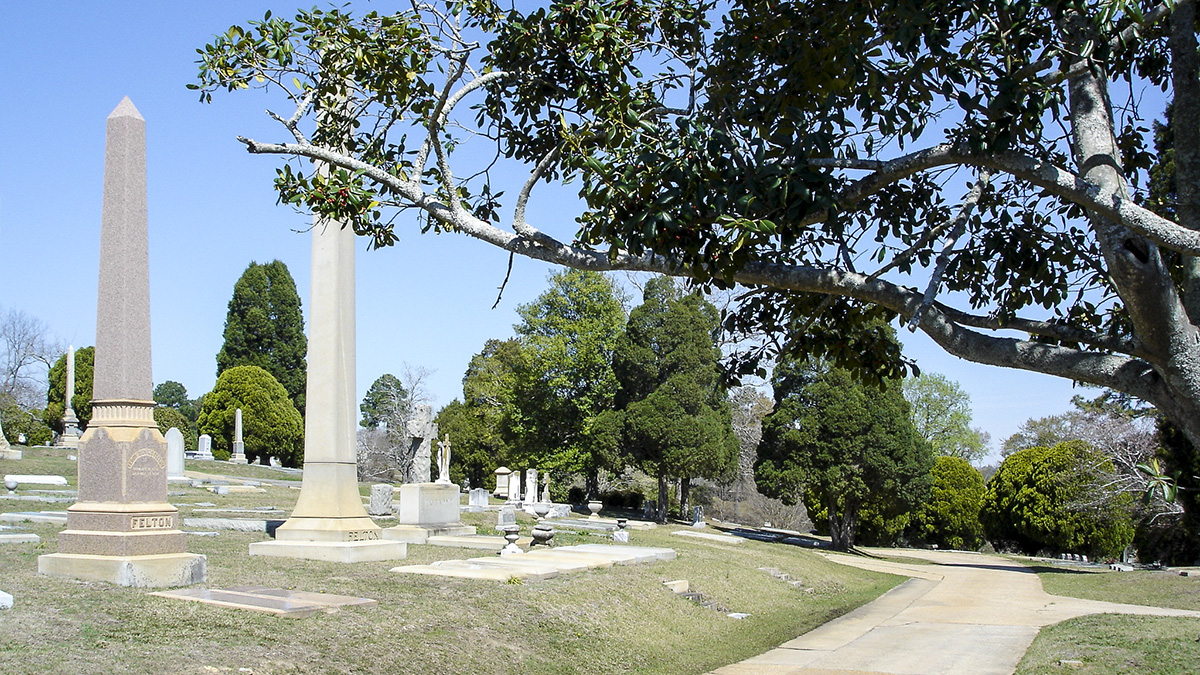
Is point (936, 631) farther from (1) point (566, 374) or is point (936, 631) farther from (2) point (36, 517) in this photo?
(1) point (566, 374)

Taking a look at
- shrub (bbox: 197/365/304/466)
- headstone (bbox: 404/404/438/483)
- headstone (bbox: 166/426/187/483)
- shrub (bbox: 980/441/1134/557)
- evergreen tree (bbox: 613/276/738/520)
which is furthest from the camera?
shrub (bbox: 197/365/304/466)

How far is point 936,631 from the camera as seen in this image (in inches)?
580

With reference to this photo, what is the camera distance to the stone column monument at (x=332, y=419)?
606 inches

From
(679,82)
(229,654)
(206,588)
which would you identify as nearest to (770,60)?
(679,82)

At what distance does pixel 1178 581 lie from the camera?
72.8ft

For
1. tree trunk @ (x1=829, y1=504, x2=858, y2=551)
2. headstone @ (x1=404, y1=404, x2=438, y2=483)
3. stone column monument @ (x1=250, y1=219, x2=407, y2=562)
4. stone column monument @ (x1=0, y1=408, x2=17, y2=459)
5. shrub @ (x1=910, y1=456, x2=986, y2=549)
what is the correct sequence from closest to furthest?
stone column monument @ (x1=250, y1=219, x2=407, y2=562) → headstone @ (x1=404, y1=404, x2=438, y2=483) → stone column monument @ (x1=0, y1=408, x2=17, y2=459) → tree trunk @ (x1=829, y1=504, x2=858, y2=551) → shrub @ (x1=910, y1=456, x2=986, y2=549)

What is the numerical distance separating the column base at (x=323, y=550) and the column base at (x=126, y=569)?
3.97 meters

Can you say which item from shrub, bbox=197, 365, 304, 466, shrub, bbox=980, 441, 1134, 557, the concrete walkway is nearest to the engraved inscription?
the concrete walkway

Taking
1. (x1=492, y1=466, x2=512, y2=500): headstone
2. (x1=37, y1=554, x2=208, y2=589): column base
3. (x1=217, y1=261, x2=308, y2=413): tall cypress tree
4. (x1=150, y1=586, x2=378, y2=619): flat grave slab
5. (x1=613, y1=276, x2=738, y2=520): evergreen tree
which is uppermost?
(x1=217, y1=261, x2=308, y2=413): tall cypress tree

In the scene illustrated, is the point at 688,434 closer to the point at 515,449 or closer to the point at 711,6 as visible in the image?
the point at 515,449

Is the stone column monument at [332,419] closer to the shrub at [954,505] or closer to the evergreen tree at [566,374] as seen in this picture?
the evergreen tree at [566,374]

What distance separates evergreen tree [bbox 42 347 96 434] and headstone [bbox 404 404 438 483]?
3855cm

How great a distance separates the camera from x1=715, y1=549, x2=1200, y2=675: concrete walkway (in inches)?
450

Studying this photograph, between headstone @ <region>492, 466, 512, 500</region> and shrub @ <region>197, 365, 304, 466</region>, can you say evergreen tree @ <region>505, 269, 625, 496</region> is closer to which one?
headstone @ <region>492, 466, 512, 500</region>
